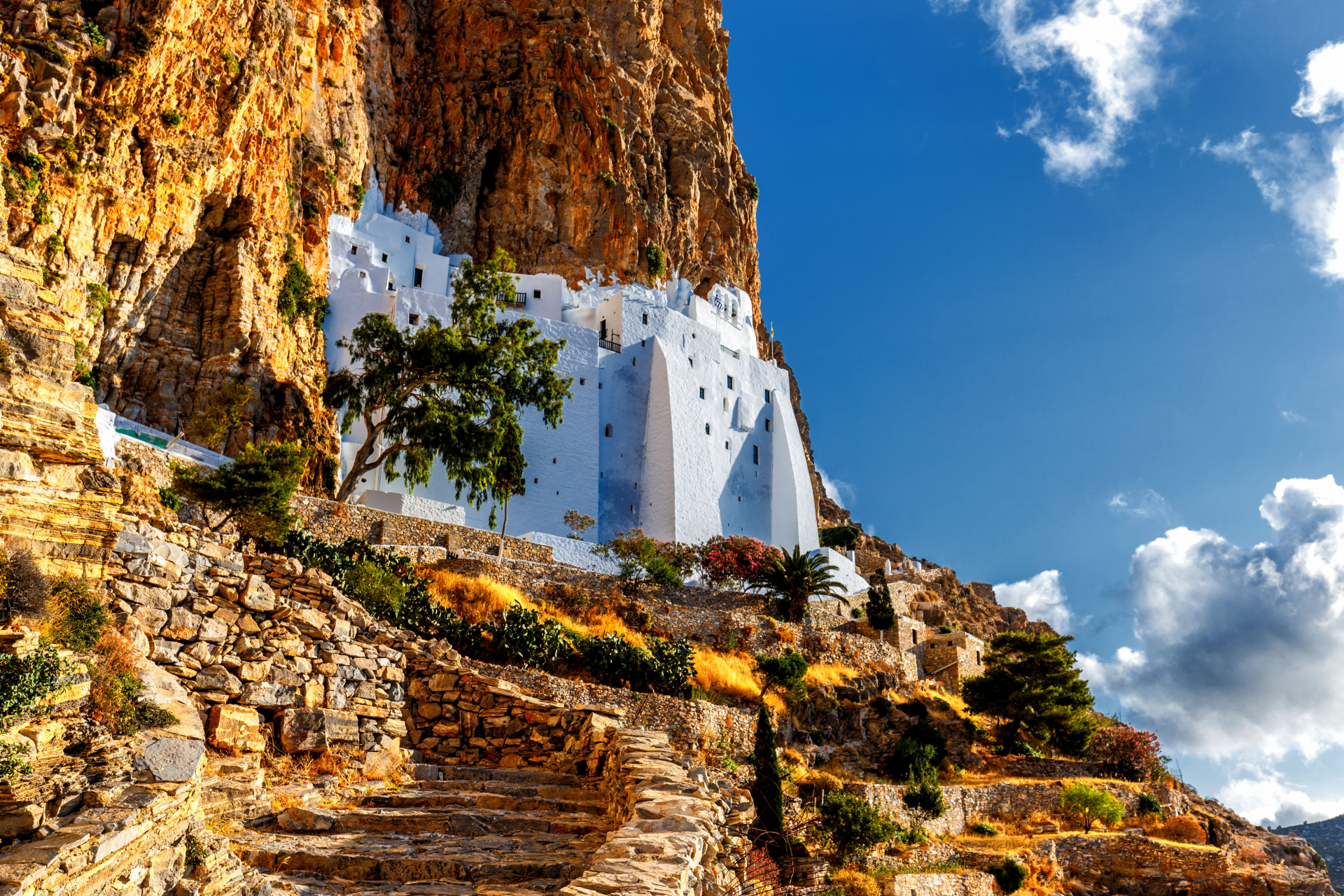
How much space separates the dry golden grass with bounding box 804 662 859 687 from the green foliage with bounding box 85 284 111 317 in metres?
20.5

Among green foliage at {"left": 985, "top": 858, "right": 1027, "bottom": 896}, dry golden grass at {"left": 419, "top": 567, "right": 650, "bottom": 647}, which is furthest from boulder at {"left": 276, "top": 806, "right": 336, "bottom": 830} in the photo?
green foliage at {"left": 985, "top": 858, "right": 1027, "bottom": 896}

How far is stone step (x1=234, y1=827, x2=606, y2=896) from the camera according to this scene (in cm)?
552

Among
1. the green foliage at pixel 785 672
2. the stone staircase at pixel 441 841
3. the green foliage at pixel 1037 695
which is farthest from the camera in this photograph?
the green foliage at pixel 1037 695

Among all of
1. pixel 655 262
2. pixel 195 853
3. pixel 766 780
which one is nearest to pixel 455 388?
pixel 766 780

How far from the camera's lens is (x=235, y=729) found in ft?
23.3

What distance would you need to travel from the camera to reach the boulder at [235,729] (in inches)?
274

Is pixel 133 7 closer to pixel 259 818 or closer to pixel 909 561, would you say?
pixel 259 818

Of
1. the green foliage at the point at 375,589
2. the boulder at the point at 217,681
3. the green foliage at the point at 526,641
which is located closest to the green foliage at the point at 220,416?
→ the green foliage at the point at 375,589

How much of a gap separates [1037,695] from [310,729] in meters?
23.9

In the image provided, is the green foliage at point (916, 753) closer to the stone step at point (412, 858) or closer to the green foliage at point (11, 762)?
the stone step at point (412, 858)

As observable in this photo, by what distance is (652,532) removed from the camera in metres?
35.6

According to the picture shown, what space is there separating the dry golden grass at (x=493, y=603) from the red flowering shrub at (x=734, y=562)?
860 cm

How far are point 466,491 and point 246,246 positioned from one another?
1042cm

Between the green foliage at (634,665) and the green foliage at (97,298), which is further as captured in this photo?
the green foliage at (97,298)
